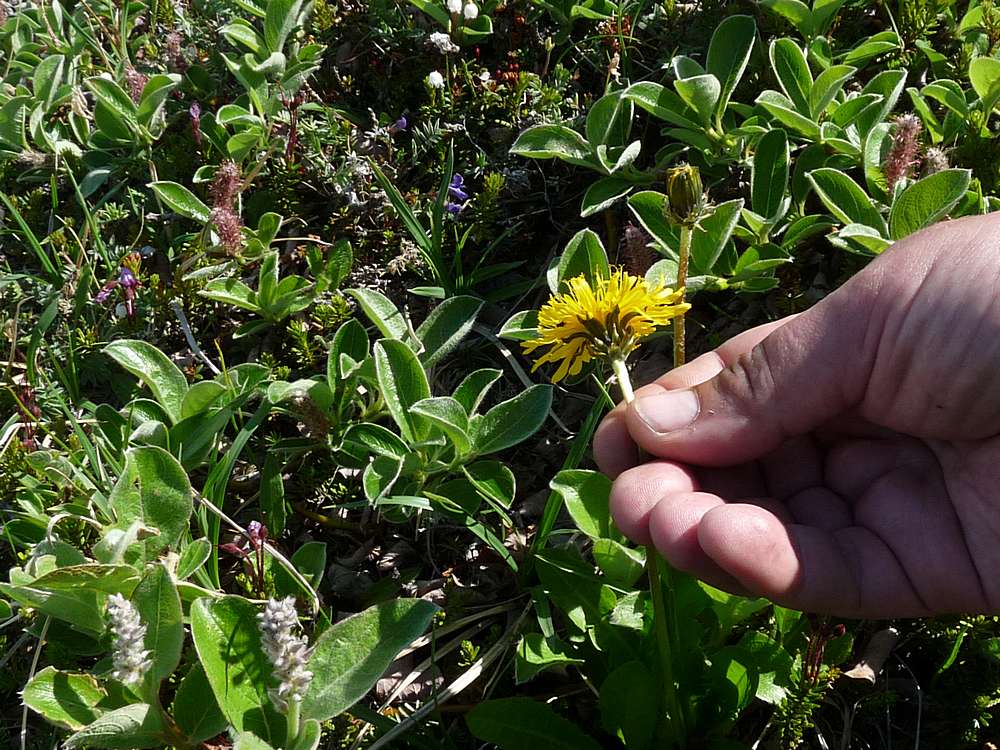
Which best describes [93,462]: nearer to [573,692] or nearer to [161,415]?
[161,415]

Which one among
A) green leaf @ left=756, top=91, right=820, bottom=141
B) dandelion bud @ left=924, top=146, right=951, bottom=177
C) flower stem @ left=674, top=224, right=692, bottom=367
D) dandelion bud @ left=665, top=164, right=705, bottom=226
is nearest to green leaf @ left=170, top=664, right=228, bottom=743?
flower stem @ left=674, top=224, right=692, bottom=367

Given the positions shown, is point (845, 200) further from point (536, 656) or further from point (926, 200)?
point (536, 656)

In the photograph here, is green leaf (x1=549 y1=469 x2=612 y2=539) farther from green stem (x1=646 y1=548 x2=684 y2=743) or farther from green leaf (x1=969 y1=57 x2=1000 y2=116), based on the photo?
green leaf (x1=969 y1=57 x2=1000 y2=116)

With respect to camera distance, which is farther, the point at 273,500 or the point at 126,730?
the point at 273,500

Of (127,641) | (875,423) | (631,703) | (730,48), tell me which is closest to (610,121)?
(730,48)

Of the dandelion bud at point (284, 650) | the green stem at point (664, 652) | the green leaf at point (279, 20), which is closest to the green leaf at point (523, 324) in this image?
the green stem at point (664, 652)

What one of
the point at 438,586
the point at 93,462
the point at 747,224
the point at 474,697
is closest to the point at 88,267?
the point at 93,462
